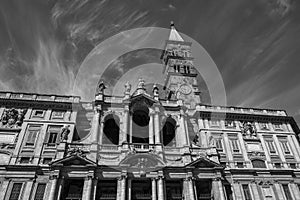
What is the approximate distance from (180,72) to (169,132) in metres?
19.7

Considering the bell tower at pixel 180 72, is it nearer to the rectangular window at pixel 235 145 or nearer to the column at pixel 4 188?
the rectangular window at pixel 235 145

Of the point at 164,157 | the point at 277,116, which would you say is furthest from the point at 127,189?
the point at 277,116

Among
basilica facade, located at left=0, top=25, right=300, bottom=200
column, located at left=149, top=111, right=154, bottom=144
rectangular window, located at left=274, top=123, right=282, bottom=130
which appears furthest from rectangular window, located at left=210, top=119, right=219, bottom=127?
rectangular window, located at left=274, top=123, right=282, bottom=130

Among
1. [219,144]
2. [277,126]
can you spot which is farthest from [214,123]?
[277,126]

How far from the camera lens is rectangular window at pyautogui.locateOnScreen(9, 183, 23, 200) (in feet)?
75.8

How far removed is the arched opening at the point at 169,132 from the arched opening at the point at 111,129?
→ 6.87 metres

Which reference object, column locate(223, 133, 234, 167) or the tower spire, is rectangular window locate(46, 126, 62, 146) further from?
the tower spire

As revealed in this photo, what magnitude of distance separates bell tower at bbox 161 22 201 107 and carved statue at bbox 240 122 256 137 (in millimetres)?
9532

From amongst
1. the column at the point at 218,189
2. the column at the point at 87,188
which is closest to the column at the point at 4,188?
the column at the point at 87,188

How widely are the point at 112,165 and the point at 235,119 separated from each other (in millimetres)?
20385

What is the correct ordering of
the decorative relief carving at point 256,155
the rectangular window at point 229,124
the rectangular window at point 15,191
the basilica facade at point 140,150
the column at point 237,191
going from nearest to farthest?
the rectangular window at point 15,191
the basilica facade at point 140,150
the column at point 237,191
the decorative relief carving at point 256,155
the rectangular window at point 229,124

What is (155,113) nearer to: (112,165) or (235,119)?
(112,165)

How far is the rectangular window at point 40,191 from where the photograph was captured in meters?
23.4

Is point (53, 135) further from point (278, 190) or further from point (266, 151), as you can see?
point (278, 190)
